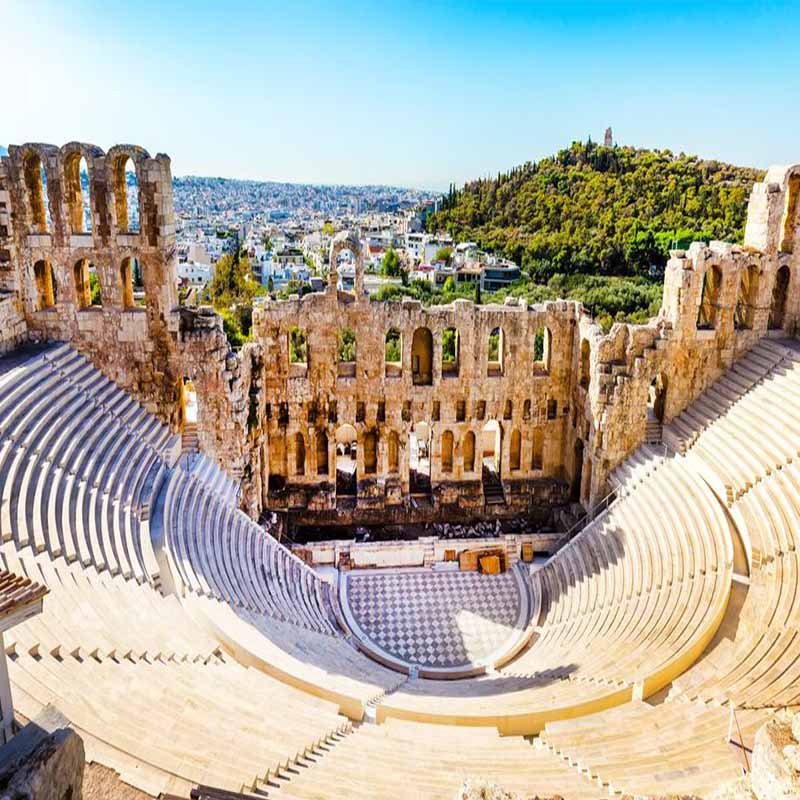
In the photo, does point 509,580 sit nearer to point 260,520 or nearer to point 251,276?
point 260,520

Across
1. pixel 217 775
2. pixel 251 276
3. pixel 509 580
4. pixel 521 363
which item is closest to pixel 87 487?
pixel 217 775

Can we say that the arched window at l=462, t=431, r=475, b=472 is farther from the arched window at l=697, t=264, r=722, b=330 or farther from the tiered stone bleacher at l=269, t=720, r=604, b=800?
the tiered stone bleacher at l=269, t=720, r=604, b=800

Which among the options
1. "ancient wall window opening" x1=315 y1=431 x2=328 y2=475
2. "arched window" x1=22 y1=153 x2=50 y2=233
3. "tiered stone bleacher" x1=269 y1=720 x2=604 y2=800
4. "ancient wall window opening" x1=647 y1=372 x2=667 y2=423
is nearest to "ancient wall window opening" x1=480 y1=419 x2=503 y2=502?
"ancient wall window opening" x1=647 y1=372 x2=667 y2=423

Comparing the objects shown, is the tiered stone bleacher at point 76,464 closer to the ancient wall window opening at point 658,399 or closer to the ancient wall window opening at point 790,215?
the ancient wall window opening at point 658,399

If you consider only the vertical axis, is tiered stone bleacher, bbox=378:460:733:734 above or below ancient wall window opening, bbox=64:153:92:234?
below

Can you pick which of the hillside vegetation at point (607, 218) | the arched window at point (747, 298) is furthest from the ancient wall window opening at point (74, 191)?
the hillside vegetation at point (607, 218)

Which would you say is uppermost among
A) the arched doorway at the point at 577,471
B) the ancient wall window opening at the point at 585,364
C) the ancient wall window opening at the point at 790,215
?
the ancient wall window opening at the point at 790,215
